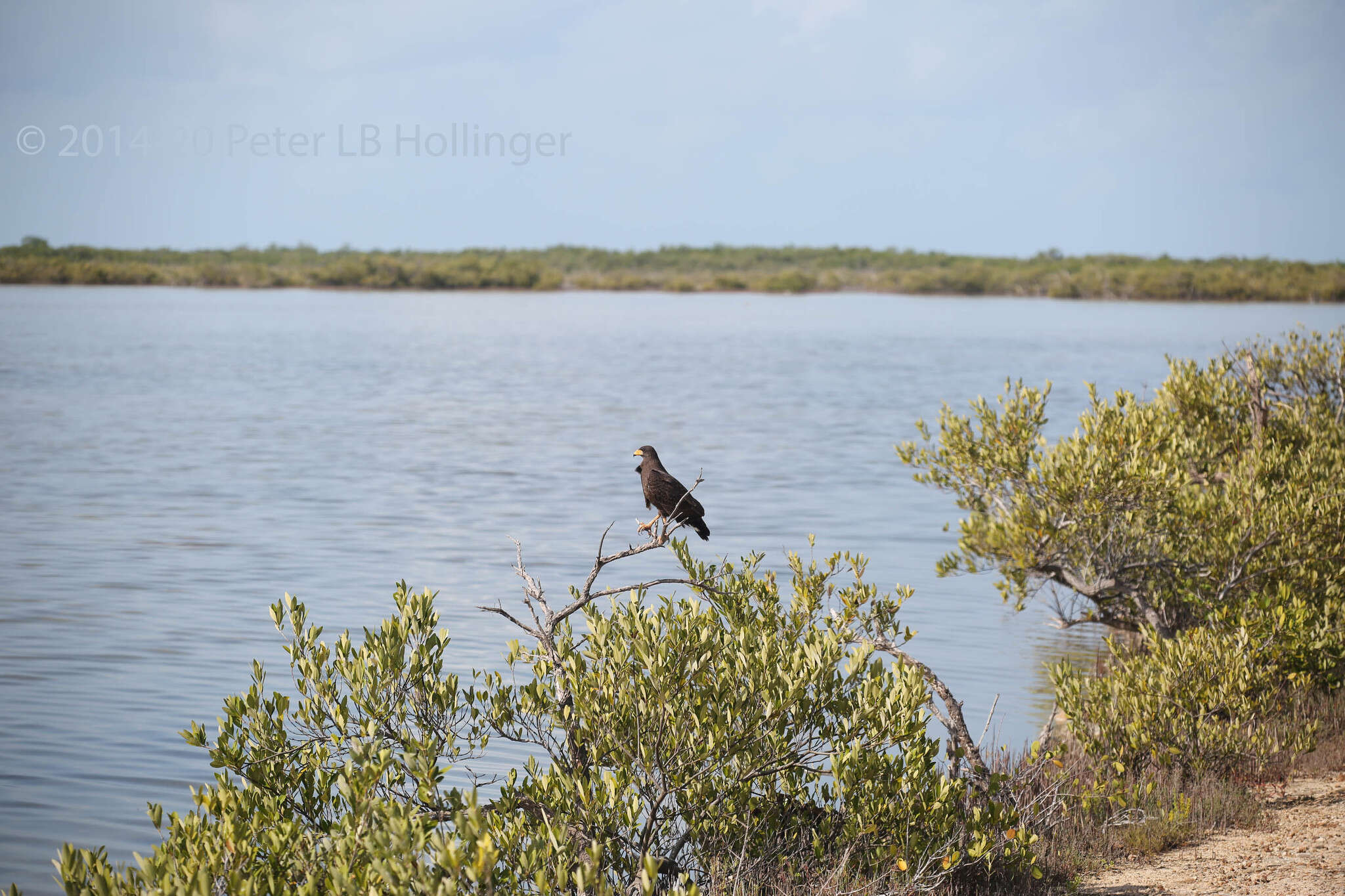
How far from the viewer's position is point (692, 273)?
133 m

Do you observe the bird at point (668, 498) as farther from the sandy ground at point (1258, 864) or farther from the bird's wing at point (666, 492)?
the sandy ground at point (1258, 864)

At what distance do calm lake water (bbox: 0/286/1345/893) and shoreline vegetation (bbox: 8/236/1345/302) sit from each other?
142 feet

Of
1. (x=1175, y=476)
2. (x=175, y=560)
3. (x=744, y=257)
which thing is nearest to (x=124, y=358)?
(x=175, y=560)

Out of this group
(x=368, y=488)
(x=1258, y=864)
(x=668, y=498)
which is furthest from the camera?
(x=368, y=488)

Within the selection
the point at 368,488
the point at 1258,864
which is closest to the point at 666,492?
the point at 1258,864

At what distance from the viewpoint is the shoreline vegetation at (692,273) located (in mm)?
100500

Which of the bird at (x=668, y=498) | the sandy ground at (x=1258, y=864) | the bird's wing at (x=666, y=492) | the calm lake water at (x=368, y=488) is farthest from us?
the calm lake water at (x=368, y=488)

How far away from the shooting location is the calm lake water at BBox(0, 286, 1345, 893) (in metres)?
11.4

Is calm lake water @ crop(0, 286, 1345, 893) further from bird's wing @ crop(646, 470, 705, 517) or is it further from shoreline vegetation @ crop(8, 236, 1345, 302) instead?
shoreline vegetation @ crop(8, 236, 1345, 302)

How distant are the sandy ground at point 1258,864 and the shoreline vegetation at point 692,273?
325 feet

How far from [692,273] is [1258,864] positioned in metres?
128

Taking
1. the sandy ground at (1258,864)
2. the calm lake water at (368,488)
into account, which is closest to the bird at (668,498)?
the sandy ground at (1258,864)

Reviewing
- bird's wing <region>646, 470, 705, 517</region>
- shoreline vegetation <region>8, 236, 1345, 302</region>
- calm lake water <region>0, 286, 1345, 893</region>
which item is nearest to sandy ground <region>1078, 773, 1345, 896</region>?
Result: calm lake water <region>0, 286, 1345, 893</region>

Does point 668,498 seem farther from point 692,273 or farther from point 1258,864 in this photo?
point 692,273
